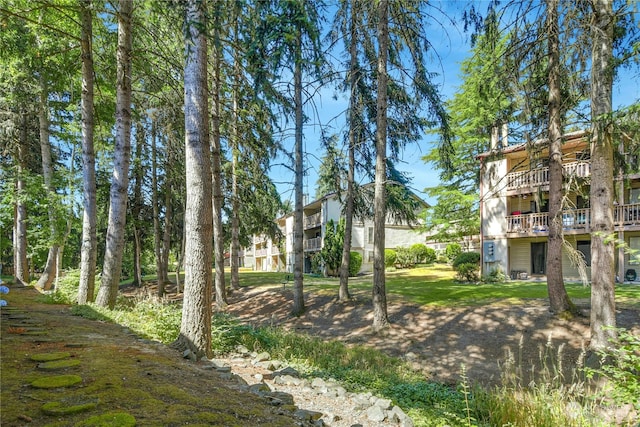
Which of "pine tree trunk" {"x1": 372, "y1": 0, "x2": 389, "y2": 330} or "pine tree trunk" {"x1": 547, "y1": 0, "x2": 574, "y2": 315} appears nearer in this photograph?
"pine tree trunk" {"x1": 547, "y1": 0, "x2": 574, "y2": 315}

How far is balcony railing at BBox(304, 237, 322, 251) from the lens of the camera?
3397 cm

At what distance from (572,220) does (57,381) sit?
22.4m

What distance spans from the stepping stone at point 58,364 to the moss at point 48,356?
117mm

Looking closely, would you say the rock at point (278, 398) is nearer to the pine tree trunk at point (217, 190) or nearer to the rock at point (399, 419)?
the rock at point (399, 419)

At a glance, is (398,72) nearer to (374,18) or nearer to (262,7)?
(374,18)

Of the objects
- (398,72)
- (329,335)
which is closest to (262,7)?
(398,72)

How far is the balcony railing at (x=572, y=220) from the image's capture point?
17.2m

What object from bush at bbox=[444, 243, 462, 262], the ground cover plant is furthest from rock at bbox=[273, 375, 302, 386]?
bush at bbox=[444, 243, 462, 262]

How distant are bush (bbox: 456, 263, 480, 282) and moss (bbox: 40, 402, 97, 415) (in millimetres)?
19342

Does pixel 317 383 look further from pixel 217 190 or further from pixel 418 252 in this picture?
pixel 418 252

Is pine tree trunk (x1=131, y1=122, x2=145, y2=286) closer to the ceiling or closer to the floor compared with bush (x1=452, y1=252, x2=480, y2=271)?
closer to the ceiling

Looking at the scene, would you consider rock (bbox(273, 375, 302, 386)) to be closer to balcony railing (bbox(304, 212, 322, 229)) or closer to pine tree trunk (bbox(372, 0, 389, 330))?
pine tree trunk (bbox(372, 0, 389, 330))

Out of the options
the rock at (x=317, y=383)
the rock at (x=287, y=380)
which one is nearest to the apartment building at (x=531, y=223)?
the rock at (x=317, y=383)

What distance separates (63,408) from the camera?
2.62m
